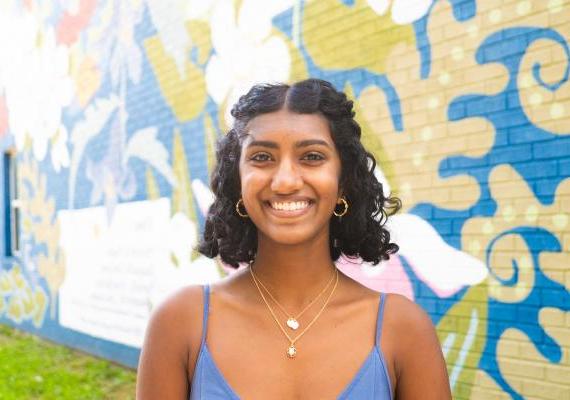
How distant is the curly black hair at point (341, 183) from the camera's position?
188 cm

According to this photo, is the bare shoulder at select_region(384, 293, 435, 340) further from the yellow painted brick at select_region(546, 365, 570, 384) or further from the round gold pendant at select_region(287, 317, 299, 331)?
the yellow painted brick at select_region(546, 365, 570, 384)

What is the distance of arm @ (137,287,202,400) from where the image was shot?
183 centimetres

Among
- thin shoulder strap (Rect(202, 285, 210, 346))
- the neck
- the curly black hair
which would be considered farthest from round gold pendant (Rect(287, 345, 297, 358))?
the curly black hair

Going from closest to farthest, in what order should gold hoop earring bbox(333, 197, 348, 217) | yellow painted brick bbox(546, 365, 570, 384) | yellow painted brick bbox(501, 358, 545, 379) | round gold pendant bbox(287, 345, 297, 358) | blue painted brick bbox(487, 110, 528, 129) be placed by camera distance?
round gold pendant bbox(287, 345, 297, 358)
gold hoop earring bbox(333, 197, 348, 217)
yellow painted brick bbox(546, 365, 570, 384)
yellow painted brick bbox(501, 358, 545, 379)
blue painted brick bbox(487, 110, 528, 129)

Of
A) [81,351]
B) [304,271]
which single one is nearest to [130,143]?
[81,351]

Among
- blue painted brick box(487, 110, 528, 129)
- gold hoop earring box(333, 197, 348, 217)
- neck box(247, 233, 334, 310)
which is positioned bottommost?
neck box(247, 233, 334, 310)

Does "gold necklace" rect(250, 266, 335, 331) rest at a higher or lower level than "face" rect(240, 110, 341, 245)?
lower

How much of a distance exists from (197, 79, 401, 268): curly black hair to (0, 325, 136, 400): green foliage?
4.43 metres

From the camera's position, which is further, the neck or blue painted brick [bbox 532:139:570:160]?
blue painted brick [bbox 532:139:570:160]

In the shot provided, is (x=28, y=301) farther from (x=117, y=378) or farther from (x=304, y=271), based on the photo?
(x=304, y=271)

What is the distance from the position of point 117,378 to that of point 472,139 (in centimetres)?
453

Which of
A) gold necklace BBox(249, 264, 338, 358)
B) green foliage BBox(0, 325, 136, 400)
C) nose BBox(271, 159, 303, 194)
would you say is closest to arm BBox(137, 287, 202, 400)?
gold necklace BBox(249, 264, 338, 358)

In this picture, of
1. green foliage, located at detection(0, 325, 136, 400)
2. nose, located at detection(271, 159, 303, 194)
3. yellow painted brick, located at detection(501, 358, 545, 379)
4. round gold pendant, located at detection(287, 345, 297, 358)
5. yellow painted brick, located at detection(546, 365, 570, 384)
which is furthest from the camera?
green foliage, located at detection(0, 325, 136, 400)

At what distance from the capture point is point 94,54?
807 cm
